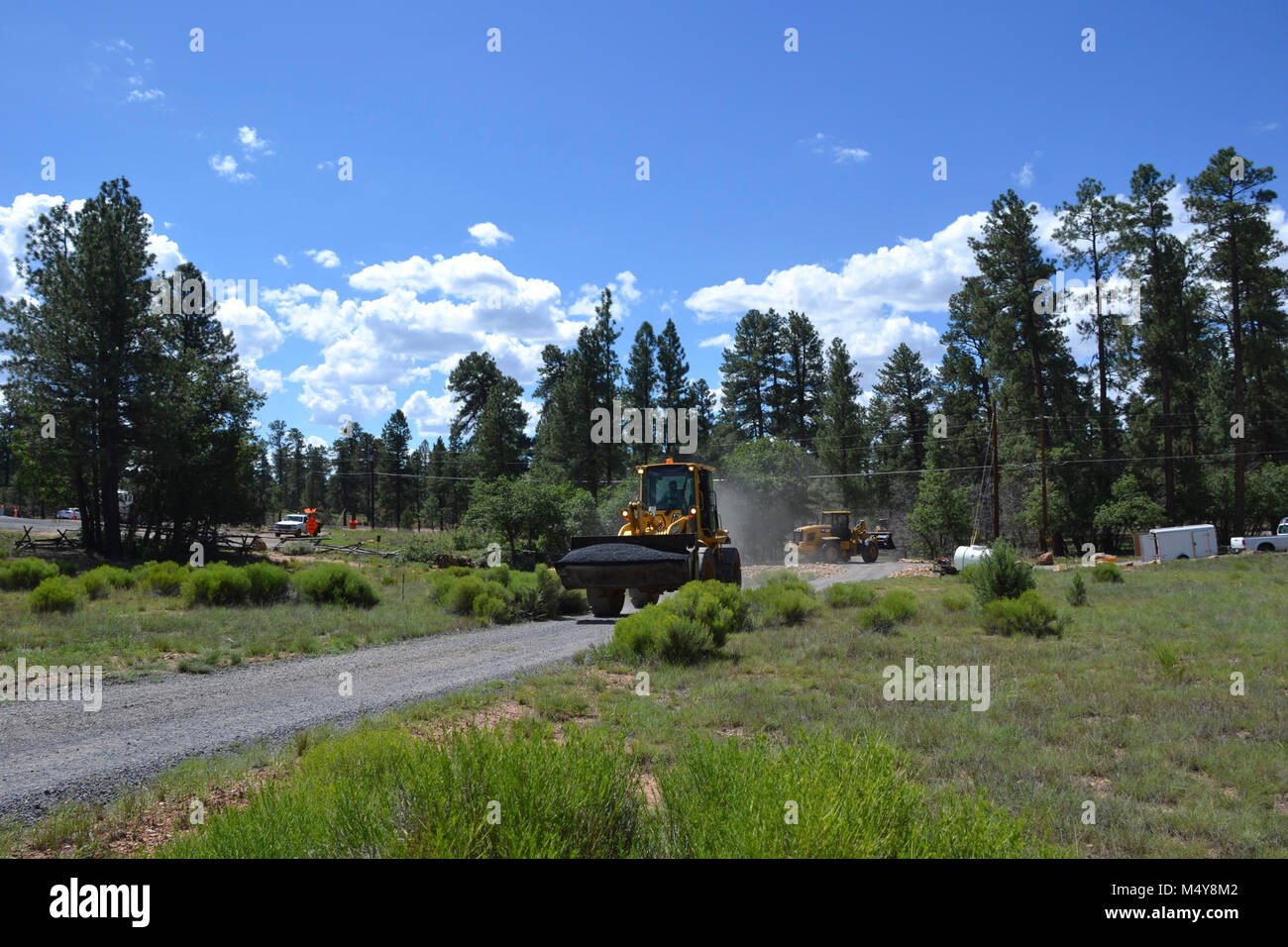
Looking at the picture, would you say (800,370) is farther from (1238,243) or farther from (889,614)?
(889,614)

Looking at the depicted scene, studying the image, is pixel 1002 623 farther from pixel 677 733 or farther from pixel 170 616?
pixel 170 616

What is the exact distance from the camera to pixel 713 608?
467 inches

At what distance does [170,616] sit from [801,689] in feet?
41.3

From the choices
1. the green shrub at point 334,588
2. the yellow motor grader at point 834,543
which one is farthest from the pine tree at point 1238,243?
the green shrub at point 334,588

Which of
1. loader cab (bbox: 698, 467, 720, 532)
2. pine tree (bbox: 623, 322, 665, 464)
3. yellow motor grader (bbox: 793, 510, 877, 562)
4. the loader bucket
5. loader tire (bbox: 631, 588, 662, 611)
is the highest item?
pine tree (bbox: 623, 322, 665, 464)

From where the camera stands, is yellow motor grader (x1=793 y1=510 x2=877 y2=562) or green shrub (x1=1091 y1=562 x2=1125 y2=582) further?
yellow motor grader (x1=793 y1=510 x2=877 y2=562)

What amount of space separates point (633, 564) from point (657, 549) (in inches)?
37.6

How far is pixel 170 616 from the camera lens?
14.4m

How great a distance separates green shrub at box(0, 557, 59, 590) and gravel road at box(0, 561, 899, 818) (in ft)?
43.3

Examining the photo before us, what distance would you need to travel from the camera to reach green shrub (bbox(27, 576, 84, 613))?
14625 millimetres

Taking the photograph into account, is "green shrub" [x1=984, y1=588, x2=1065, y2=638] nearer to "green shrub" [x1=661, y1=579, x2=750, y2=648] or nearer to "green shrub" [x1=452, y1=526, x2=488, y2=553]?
"green shrub" [x1=661, y1=579, x2=750, y2=648]

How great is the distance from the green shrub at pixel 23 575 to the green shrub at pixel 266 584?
564 cm

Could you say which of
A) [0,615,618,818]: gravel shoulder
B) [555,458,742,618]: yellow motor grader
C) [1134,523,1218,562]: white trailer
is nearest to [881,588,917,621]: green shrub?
[555,458,742,618]: yellow motor grader
